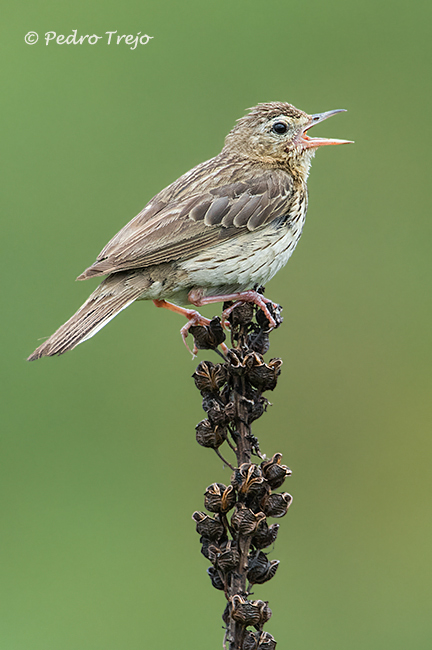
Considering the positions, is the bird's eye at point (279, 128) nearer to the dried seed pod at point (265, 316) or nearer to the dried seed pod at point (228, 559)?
the dried seed pod at point (265, 316)

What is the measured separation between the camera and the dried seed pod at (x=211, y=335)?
3.24 meters

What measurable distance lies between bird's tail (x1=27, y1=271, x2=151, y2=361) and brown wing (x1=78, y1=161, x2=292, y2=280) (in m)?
0.15

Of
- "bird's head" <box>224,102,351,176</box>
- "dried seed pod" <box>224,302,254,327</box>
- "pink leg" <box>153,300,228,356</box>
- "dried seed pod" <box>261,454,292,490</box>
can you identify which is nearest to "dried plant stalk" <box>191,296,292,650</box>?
"dried seed pod" <box>261,454,292,490</box>

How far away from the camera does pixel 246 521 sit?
8.63ft

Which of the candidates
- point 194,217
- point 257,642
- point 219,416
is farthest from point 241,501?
point 194,217

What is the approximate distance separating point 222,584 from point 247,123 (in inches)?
131

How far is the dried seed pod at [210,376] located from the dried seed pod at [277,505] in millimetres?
520

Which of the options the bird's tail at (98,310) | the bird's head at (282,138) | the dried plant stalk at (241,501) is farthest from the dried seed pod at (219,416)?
the bird's head at (282,138)

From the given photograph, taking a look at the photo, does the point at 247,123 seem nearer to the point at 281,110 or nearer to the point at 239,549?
the point at 281,110

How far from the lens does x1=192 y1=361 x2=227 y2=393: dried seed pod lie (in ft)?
9.84

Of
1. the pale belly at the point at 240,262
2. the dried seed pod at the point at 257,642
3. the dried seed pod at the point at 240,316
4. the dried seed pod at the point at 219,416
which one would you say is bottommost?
the dried seed pod at the point at 257,642

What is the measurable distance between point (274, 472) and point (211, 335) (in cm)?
75

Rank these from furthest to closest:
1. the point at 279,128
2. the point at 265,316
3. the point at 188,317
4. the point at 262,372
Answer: the point at 279,128 → the point at 188,317 → the point at 265,316 → the point at 262,372

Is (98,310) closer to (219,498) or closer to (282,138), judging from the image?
(219,498)
